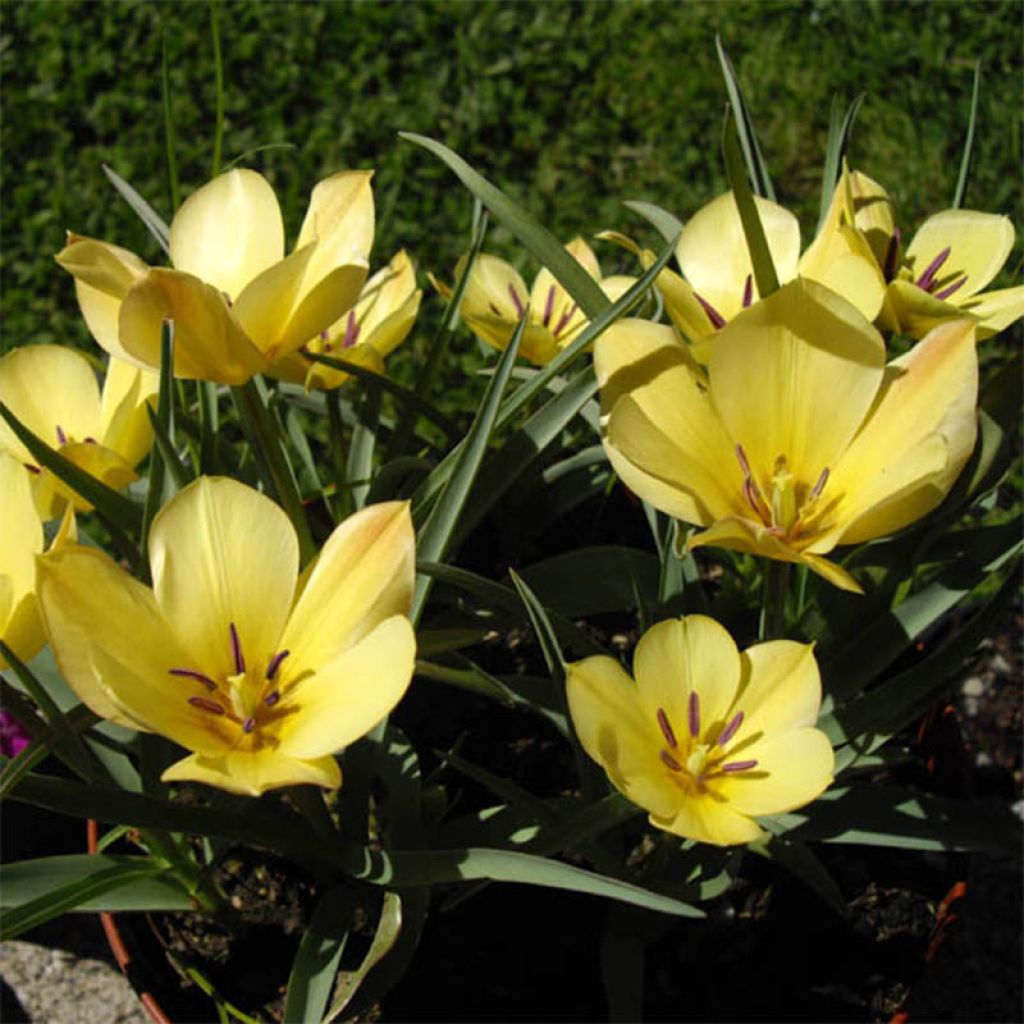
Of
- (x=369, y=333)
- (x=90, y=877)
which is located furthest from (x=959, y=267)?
(x=90, y=877)

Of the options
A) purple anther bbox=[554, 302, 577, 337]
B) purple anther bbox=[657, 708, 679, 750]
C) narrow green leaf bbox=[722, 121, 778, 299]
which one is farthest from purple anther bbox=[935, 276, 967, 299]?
purple anther bbox=[657, 708, 679, 750]

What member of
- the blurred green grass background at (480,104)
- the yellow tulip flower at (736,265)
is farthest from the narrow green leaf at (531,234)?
the blurred green grass background at (480,104)

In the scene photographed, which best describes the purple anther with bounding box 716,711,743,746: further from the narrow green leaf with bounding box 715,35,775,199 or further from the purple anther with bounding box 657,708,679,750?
the narrow green leaf with bounding box 715,35,775,199

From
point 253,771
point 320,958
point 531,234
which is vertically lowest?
point 320,958

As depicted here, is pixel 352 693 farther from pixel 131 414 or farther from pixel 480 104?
pixel 480 104

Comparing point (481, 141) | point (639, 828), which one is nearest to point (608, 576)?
point (639, 828)

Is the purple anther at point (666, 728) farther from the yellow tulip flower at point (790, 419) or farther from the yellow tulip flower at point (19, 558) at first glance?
the yellow tulip flower at point (19, 558)

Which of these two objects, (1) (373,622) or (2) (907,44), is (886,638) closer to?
(1) (373,622)
